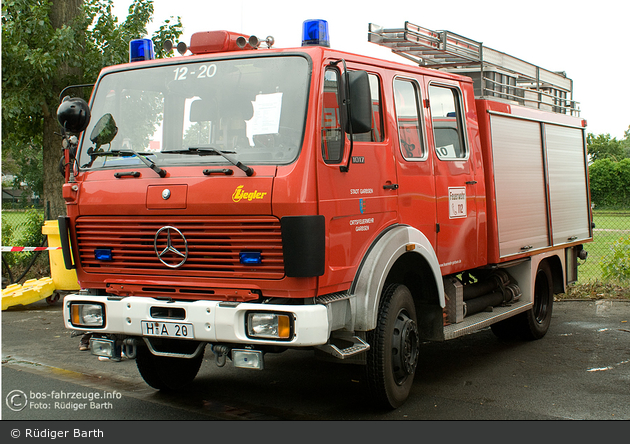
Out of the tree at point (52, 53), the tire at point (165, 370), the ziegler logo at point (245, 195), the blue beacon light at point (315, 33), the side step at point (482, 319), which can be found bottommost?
the tire at point (165, 370)

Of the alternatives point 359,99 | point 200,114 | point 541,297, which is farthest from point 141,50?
point 541,297

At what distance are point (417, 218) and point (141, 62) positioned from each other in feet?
8.50

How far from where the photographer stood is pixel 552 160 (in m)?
8.27

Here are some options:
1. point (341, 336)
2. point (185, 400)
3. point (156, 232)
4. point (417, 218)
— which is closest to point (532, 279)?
point (417, 218)

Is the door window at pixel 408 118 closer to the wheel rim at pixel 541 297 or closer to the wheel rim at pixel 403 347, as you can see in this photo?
the wheel rim at pixel 403 347

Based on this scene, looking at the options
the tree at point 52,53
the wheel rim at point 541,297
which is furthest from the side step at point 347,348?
the tree at point 52,53

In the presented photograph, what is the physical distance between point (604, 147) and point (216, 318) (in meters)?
71.1

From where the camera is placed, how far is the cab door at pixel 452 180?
6.08 metres

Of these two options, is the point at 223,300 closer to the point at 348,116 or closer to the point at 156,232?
the point at 156,232

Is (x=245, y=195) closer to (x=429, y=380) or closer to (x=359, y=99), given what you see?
(x=359, y=99)

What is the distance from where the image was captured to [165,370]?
233 inches

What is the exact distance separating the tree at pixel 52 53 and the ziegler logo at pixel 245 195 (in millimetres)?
7657

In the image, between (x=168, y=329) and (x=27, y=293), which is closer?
(x=168, y=329)

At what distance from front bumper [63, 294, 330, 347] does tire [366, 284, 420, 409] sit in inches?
30.5
